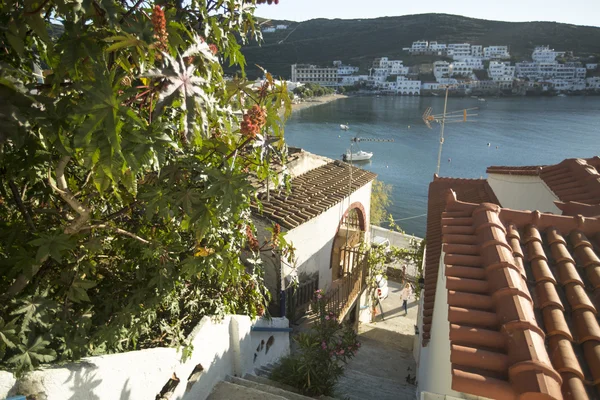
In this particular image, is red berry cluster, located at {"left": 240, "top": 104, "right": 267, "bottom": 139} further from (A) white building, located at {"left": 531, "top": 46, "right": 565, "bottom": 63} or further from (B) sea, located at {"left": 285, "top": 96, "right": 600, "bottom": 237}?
Result: (A) white building, located at {"left": 531, "top": 46, "right": 565, "bottom": 63}

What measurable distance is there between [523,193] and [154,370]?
7793 millimetres

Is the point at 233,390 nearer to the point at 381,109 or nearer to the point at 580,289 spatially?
the point at 580,289

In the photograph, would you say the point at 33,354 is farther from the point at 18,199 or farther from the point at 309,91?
the point at 309,91

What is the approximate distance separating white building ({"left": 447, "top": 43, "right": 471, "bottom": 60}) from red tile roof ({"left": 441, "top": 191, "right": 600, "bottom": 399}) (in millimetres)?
155776

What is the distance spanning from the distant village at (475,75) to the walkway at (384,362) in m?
104

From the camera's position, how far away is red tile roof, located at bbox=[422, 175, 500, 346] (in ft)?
20.5

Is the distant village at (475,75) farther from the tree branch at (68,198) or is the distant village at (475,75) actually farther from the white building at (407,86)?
the tree branch at (68,198)

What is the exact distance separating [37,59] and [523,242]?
4345mm

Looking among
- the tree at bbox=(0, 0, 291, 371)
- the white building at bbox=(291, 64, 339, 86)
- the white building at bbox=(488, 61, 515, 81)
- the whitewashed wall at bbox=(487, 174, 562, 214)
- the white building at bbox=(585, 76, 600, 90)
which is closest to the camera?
the tree at bbox=(0, 0, 291, 371)

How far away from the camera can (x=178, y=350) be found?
419cm

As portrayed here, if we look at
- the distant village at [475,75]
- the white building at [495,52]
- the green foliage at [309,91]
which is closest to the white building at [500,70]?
the distant village at [475,75]

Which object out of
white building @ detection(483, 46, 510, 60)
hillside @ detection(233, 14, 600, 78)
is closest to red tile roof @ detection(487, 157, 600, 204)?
hillside @ detection(233, 14, 600, 78)

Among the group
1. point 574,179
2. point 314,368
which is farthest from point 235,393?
point 574,179

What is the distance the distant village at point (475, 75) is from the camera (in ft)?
366
